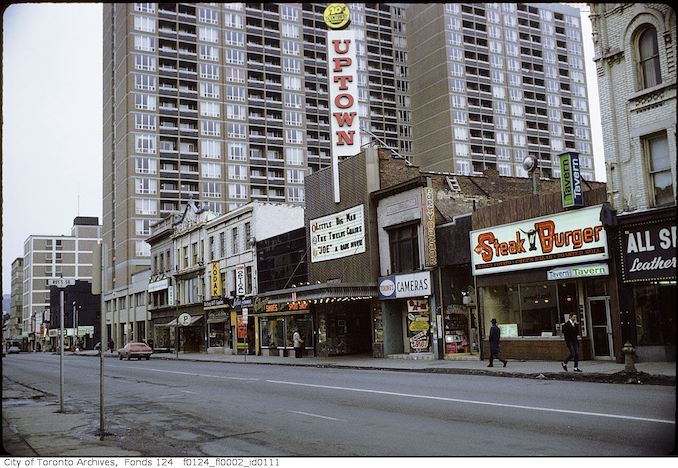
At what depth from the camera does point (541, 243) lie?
82.4 ft

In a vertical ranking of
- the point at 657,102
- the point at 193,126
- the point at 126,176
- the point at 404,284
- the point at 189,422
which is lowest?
the point at 189,422

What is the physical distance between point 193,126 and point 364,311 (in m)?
62.4

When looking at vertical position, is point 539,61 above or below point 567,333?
above

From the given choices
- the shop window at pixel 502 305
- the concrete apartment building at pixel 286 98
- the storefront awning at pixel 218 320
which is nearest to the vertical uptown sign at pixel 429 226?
the shop window at pixel 502 305

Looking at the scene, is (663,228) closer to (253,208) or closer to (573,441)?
(573,441)

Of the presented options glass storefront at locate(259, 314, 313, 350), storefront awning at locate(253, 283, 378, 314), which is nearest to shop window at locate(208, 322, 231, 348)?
glass storefront at locate(259, 314, 313, 350)

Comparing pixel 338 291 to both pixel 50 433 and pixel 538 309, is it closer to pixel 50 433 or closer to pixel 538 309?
pixel 538 309

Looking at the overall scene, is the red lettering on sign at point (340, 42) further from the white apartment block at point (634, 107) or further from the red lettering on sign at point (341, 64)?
the white apartment block at point (634, 107)

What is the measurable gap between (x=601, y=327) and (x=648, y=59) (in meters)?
9.16

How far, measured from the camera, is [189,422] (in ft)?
43.7

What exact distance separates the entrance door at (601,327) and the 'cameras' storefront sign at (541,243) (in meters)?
1.68

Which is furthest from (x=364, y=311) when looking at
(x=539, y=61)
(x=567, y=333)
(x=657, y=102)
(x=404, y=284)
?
(x=539, y=61)

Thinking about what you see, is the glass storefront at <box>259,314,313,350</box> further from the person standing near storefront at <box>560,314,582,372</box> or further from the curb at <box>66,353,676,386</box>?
the person standing near storefront at <box>560,314,582,372</box>

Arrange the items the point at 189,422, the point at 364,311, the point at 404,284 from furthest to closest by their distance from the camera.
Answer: the point at 364,311 < the point at 404,284 < the point at 189,422
